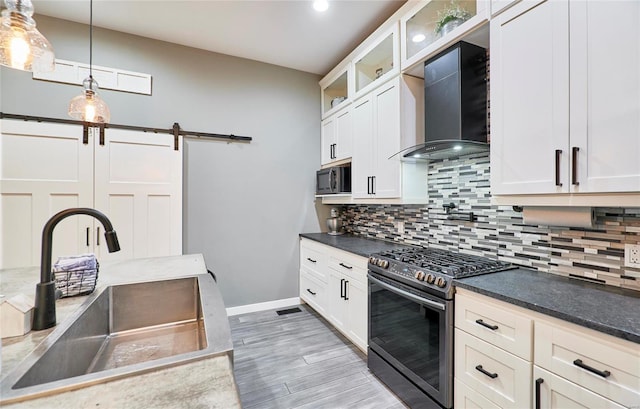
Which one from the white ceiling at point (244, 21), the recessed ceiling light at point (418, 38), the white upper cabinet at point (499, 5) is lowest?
the white upper cabinet at point (499, 5)

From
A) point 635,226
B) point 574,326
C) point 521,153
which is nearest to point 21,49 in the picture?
point 521,153

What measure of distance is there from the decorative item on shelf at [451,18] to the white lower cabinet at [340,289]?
5.89ft

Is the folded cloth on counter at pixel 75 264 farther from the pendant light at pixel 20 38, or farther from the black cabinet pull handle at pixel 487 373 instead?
the black cabinet pull handle at pixel 487 373

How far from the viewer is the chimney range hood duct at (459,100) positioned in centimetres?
192

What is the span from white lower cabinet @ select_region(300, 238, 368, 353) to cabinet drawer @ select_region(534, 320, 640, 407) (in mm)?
1263

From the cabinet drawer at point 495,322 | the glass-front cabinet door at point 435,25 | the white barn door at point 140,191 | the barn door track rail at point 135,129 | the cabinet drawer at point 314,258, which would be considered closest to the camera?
the cabinet drawer at point 495,322

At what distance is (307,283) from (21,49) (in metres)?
2.98

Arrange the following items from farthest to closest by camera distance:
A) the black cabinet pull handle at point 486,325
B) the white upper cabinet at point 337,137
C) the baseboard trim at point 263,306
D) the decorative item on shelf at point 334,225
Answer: the decorative item on shelf at point 334,225 → the baseboard trim at point 263,306 → the white upper cabinet at point 337,137 → the black cabinet pull handle at point 486,325

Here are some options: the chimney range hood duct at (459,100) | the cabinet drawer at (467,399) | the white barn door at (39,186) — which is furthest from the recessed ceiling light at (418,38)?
the white barn door at (39,186)

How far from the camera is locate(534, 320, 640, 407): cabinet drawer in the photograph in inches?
38.3

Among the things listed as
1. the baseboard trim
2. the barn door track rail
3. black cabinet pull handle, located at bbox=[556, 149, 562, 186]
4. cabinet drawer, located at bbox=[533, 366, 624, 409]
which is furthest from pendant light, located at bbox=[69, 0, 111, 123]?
cabinet drawer, located at bbox=[533, 366, 624, 409]

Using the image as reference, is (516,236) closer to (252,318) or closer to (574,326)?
(574,326)

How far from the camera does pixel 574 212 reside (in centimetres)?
150

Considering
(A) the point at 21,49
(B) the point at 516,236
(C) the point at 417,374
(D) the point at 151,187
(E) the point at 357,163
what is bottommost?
(C) the point at 417,374
